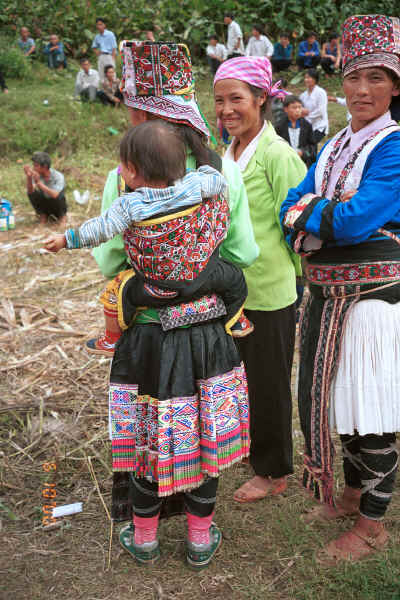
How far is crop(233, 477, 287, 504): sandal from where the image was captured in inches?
126

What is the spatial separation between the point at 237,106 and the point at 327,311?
44.6 inches

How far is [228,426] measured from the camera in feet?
7.97

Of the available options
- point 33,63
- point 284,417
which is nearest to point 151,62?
point 284,417

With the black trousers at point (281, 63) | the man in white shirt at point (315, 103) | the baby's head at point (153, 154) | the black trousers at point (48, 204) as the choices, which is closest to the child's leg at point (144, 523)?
the baby's head at point (153, 154)

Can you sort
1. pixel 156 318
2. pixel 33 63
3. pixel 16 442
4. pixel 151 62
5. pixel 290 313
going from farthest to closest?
pixel 33 63 < pixel 16 442 < pixel 290 313 < pixel 156 318 < pixel 151 62

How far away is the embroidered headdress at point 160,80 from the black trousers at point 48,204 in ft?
22.1

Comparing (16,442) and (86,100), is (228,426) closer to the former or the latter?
(16,442)

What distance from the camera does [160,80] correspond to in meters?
2.19

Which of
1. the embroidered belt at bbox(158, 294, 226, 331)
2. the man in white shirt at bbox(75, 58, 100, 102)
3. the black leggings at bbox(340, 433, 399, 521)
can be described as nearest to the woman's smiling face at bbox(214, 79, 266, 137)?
the embroidered belt at bbox(158, 294, 226, 331)

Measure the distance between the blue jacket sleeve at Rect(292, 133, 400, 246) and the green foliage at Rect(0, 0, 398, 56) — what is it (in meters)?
18.4

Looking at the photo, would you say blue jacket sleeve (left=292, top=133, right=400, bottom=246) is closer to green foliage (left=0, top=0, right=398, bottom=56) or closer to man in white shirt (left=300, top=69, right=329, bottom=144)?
man in white shirt (left=300, top=69, right=329, bottom=144)

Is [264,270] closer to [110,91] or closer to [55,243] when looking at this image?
[55,243]

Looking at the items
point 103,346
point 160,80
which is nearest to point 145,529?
point 103,346

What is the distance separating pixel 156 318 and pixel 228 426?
553 mm
